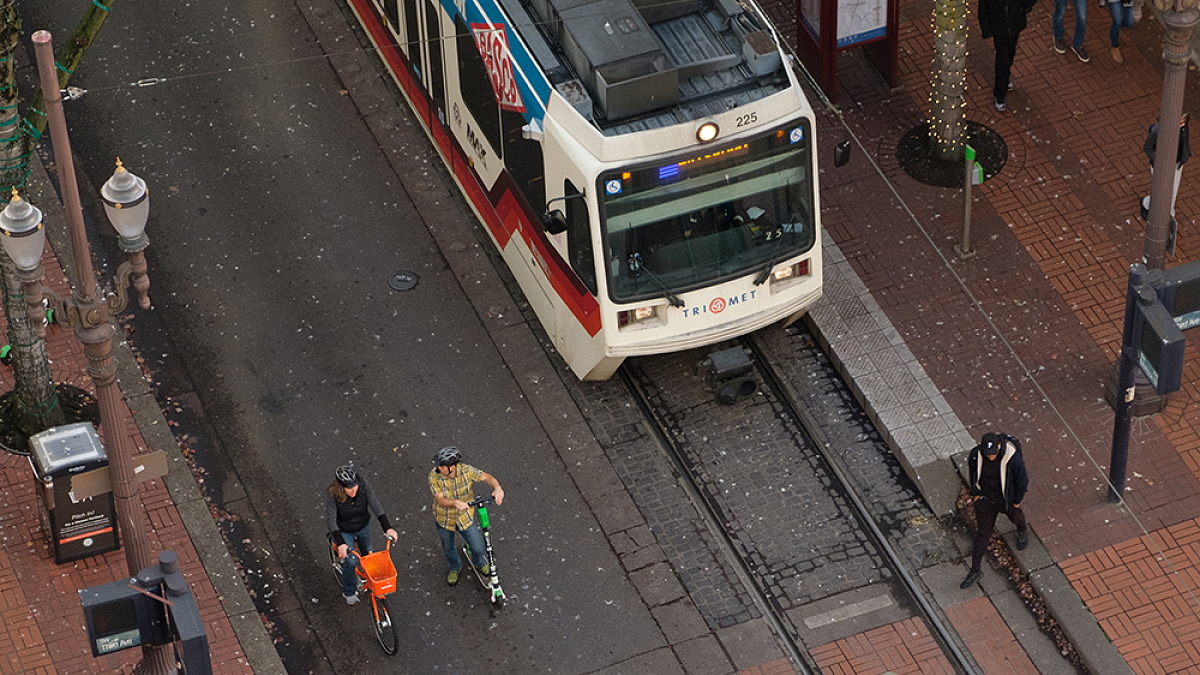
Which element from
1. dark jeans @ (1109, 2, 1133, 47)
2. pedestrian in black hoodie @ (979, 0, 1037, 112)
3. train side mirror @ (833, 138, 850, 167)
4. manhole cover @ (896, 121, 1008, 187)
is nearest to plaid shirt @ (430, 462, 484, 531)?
train side mirror @ (833, 138, 850, 167)

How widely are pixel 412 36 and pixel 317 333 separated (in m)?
3.34

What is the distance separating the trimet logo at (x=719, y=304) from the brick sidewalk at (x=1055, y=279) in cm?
208

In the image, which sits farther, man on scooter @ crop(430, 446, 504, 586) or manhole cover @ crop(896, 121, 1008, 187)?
manhole cover @ crop(896, 121, 1008, 187)

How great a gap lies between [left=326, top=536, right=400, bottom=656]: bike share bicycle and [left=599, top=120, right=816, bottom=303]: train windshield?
3.02 meters

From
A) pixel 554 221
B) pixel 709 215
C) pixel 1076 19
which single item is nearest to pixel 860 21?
pixel 1076 19

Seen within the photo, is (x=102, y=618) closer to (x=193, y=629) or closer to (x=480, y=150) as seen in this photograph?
Result: (x=193, y=629)

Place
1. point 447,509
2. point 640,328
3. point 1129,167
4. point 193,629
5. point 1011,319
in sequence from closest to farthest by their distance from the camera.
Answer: point 193,629
point 447,509
point 640,328
point 1011,319
point 1129,167

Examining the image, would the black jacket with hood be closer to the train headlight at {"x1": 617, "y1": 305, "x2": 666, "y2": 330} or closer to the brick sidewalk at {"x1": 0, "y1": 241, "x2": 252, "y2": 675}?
the train headlight at {"x1": 617, "y1": 305, "x2": 666, "y2": 330}

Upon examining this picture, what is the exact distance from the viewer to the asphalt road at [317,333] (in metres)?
17.2

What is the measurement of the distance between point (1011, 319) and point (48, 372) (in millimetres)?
8617

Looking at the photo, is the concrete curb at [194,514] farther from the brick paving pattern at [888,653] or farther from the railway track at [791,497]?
the brick paving pattern at [888,653]

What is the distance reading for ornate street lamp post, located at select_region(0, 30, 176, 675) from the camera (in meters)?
13.9

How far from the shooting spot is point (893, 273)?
65.5ft

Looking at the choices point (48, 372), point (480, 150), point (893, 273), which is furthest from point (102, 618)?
point (893, 273)
